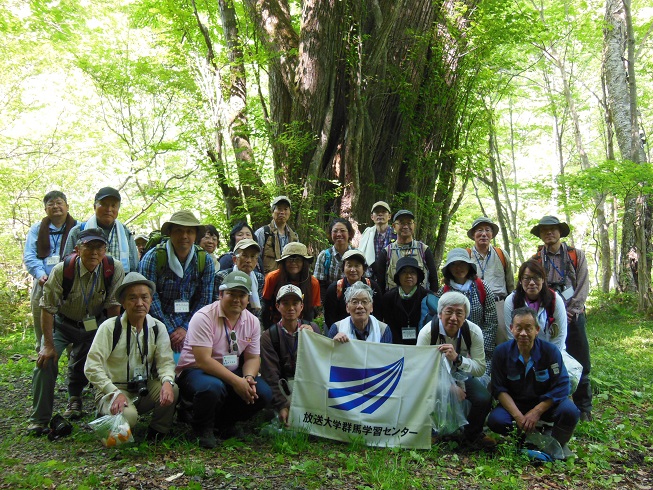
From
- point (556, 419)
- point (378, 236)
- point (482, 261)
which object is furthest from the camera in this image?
point (378, 236)

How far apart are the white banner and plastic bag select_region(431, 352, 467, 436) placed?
57mm

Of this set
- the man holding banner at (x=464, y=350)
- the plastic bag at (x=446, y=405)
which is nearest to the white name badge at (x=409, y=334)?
the man holding banner at (x=464, y=350)

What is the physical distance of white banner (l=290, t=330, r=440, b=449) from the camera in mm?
4145

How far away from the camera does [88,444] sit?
3.86 meters

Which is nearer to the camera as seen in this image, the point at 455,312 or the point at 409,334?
the point at 455,312

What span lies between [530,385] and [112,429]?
328 centimetres

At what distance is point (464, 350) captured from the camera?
429 cm

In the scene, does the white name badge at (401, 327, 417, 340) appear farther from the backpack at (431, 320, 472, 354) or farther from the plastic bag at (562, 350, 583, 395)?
the plastic bag at (562, 350, 583, 395)

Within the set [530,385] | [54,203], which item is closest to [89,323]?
[54,203]

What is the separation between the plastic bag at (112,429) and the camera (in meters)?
3.55

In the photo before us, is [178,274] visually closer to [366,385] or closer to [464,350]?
[366,385]

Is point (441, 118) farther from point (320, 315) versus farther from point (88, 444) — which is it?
point (88, 444)

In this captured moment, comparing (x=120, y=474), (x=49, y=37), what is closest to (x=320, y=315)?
(x=120, y=474)

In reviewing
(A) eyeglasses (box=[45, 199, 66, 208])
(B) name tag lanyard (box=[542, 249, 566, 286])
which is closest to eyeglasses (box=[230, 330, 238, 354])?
(A) eyeglasses (box=[45, 199, 66, 208])
